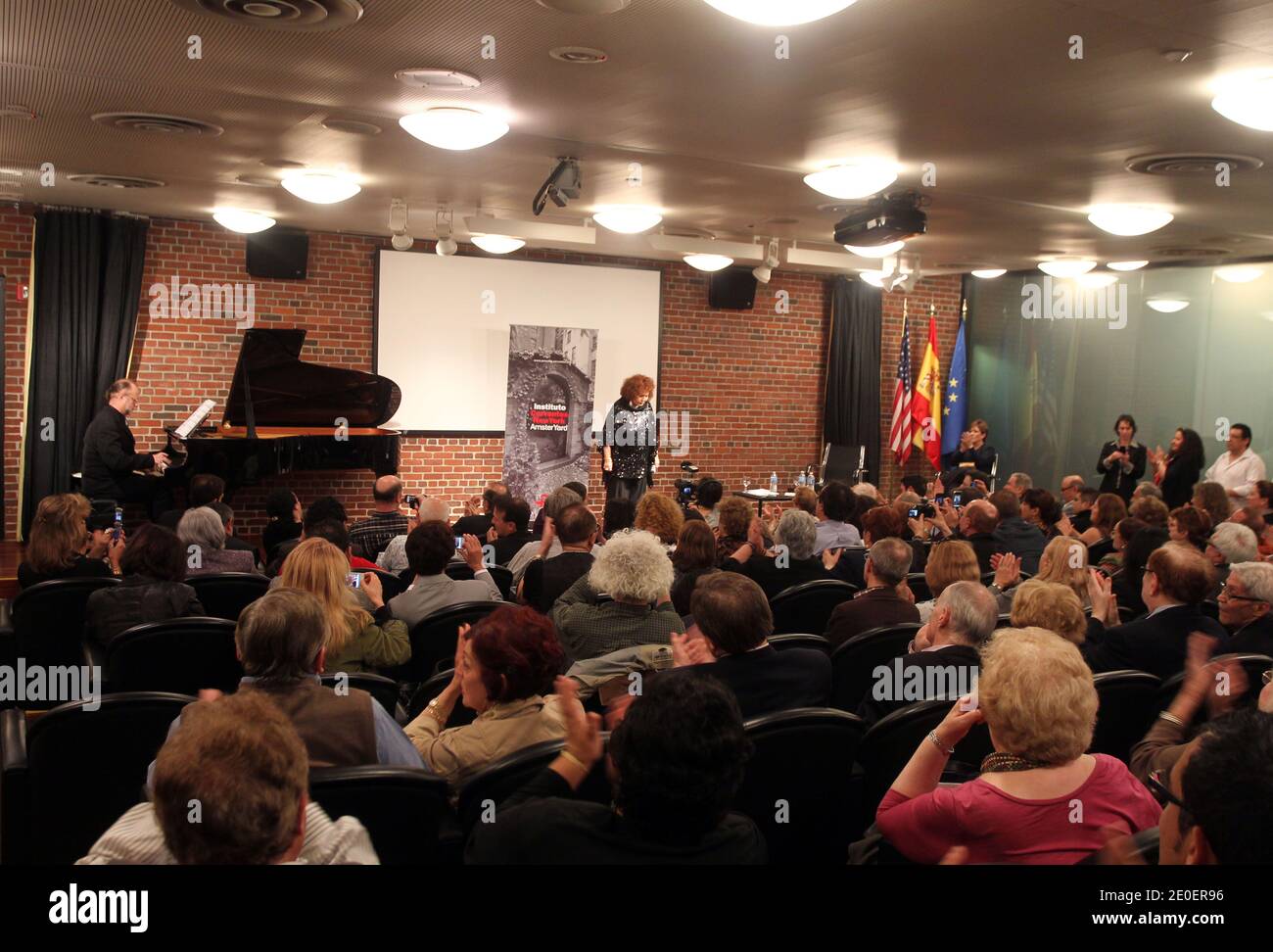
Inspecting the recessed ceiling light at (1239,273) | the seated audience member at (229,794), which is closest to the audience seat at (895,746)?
the seated audience member at (229,794)

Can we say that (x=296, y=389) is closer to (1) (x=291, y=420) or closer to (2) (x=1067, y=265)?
(1) (x=291, y=420)

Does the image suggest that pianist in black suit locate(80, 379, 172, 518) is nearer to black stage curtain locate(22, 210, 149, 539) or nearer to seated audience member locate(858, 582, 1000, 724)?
black stage curtain locate(22, 210, 149, 539)

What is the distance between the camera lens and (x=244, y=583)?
452cm

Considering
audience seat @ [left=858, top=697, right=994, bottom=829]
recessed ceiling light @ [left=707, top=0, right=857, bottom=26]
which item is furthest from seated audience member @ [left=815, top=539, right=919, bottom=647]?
recessed ceiling light @ [left=707, top=0, right=857, bottom=26]

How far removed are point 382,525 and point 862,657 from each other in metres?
3.10

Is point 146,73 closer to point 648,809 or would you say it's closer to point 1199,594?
point 648,809

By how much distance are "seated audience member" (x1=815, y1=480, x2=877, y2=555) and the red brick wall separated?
5.07 m

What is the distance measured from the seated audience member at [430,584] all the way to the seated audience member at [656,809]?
2.40 metres

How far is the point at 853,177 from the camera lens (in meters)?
6.12

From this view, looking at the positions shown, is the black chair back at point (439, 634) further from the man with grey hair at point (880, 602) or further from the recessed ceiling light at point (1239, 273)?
A: the recessed ceiling light at point (1239, 273)

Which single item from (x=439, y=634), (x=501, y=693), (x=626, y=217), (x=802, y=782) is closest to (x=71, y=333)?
(x=626, y=217)

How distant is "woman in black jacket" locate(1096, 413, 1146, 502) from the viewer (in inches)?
397

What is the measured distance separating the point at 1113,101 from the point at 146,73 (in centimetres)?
418

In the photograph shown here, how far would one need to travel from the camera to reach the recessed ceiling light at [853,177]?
613 centimetres
